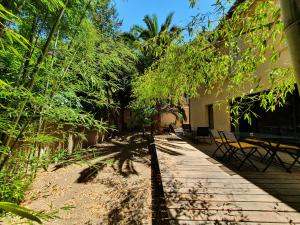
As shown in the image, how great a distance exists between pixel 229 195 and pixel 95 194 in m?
2.91

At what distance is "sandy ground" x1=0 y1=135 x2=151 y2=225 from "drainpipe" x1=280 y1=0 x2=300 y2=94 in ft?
8.00

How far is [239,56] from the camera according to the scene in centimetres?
275

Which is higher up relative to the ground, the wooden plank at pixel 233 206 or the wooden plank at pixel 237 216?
the wooden plank at pixel 233 206

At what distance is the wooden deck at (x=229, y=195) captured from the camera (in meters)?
2.99

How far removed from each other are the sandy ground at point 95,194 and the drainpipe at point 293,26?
2.44m

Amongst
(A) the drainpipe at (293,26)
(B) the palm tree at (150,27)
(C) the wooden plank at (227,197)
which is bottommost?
(C) the wooden plank at (227,197)

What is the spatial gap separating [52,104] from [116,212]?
2643 mm

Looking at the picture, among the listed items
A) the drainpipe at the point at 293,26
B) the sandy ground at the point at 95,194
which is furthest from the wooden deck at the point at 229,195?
the drainpipe at the point at 293,26

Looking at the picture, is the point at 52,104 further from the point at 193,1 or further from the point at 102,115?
the point at 102,115

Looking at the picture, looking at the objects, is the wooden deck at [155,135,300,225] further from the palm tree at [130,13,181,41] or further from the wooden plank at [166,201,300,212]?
the palm tree at [130,13,181,41]

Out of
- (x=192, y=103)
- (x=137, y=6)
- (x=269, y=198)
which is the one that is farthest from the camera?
(x=192, y=103)

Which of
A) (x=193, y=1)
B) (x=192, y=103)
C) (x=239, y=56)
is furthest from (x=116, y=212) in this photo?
(x=192, y=103)

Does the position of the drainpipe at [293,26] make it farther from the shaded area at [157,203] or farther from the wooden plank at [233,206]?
the shaded area at [157,203]

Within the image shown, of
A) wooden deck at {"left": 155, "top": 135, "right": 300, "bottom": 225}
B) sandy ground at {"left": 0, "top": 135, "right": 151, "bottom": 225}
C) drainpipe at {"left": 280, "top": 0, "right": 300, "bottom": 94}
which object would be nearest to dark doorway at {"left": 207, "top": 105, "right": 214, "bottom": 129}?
sandy ground at {"left": 0, "top": 135, "right": 151, "bottom": 225}
